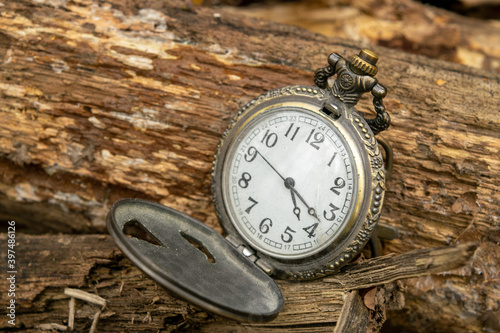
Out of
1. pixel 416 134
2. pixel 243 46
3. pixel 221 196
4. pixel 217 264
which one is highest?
pixel 243 46

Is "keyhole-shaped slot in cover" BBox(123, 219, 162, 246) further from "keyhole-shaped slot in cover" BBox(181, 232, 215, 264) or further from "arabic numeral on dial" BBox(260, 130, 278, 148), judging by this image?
"arabic numeral on dial" BBox(260, 130, 278, 148)

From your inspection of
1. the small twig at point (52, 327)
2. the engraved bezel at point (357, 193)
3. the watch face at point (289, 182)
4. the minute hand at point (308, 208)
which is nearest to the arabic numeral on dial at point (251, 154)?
the watch face at point (289, 182)

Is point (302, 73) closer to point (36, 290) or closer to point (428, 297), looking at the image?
point (428, 297)

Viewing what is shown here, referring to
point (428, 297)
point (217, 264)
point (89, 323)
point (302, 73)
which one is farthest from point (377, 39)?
point (89, 323)

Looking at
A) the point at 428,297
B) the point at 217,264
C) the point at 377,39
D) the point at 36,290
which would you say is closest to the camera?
A: the point at 217,264

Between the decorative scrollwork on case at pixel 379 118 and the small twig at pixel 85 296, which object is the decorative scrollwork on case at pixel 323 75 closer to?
the decorative scrollwork on case at pixel 379 118

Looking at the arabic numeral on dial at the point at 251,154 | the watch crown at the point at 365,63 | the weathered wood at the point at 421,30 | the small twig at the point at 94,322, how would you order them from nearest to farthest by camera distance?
1. the watch crown at the point at 365,63
2. the arabic numeral on dial at the point at 251,154
3. the small twig at the point at 94,322
4. the weathered wood at the point at 421,30
